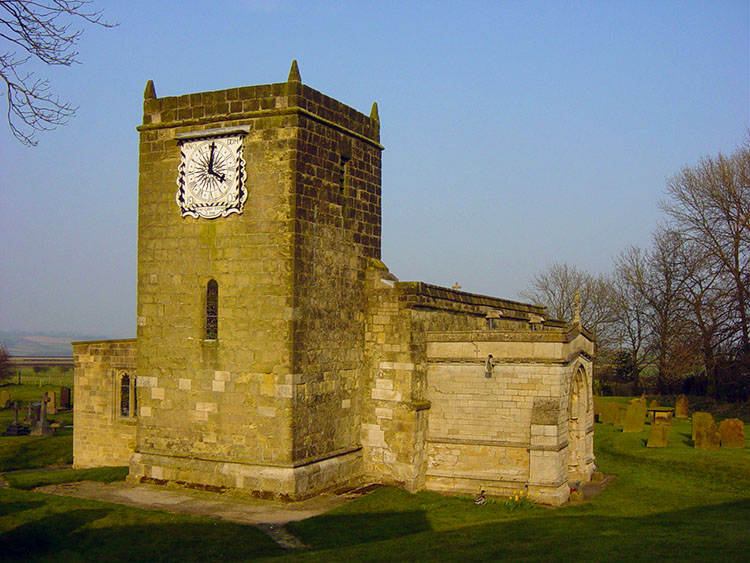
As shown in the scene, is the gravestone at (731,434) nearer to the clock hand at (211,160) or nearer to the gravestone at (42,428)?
the clock hand at (211,160)

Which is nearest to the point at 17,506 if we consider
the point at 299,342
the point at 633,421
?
the point at 299,342

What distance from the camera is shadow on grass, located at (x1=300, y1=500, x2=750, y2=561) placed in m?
13.1

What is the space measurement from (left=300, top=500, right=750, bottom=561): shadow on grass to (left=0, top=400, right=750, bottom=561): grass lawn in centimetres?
2

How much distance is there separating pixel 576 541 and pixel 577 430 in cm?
876

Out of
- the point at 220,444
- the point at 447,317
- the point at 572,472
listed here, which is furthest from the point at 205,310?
the point at 572,472

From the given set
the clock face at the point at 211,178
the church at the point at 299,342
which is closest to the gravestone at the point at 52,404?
the church at the point at 299,342

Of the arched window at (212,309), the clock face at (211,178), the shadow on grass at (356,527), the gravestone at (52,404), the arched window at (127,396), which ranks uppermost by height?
the clock face at (211,178)

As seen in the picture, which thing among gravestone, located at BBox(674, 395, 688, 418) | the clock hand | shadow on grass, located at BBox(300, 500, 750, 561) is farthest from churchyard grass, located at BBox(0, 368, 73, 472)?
gravestone, located at BBox(674, 395, 688, 418)

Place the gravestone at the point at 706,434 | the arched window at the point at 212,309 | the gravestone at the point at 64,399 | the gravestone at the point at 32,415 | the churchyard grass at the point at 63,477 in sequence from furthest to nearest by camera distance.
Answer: the gravestone at the point at 64,399 < the gravestone at the point at 32,415 < the gravestone at the point at 706,434 < the churchyard grass at the point at 63,477 < the arched window at the point at 212,309

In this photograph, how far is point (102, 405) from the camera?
2520 cm

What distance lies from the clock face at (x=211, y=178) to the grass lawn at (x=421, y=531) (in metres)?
→ 7.25

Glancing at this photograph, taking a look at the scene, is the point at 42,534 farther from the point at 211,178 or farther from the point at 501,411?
the point at 501,411

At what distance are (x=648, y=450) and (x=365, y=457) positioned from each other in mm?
10733

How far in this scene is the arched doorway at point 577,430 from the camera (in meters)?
22.8
